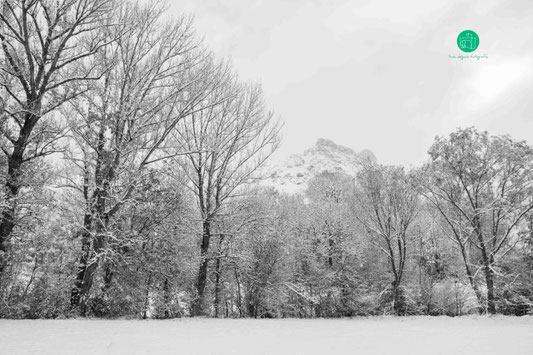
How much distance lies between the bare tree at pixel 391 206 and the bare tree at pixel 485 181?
1.46 meters

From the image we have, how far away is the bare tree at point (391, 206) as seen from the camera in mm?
20562

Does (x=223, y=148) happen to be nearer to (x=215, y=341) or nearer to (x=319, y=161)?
(x=215, y=341)

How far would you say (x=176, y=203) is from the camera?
14.6 m

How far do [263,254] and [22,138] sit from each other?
1366 centimetres

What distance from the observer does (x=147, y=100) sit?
12.0m

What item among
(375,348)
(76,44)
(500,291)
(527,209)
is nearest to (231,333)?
(375,348)

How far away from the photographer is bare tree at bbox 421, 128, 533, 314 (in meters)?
18.1

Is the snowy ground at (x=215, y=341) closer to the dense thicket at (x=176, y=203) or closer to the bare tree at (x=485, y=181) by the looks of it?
the dense thicket at (x=176, y=203)

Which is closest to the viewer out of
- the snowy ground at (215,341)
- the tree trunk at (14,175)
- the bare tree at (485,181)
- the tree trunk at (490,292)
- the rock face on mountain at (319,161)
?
the snowy ground at (215,341)

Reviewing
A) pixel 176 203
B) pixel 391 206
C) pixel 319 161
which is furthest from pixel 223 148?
pixel 319 161

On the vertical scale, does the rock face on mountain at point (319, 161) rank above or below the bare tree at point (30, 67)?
above

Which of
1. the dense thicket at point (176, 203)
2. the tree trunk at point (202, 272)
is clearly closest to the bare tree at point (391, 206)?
the dense thicket at point (176, 203)

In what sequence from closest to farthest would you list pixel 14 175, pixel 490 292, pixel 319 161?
pixel 14 175, pixel 490 292, pixel 319 161

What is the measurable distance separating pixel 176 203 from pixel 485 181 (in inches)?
710
